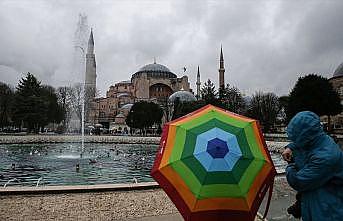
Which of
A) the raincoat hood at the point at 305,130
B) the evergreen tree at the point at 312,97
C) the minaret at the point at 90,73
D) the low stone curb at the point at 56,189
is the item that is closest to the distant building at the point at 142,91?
the minaret at the point at 90,73

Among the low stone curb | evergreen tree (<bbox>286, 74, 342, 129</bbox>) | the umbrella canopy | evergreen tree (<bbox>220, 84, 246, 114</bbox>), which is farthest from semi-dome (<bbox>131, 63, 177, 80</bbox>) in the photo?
the umbrella canopy

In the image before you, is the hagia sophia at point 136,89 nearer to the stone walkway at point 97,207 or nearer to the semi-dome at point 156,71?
the semi-dome at point 156,71

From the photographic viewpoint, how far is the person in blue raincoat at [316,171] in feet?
10.0

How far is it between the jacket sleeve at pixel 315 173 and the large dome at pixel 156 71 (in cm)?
11774

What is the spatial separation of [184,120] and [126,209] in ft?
13.0

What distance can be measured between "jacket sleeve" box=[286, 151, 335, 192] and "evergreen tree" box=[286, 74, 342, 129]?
4876 cm

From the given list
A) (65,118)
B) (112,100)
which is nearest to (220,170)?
(65,118)

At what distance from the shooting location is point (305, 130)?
3139mm

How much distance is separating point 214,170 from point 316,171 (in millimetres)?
1012

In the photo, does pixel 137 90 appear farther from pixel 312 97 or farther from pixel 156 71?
pixel 312 97

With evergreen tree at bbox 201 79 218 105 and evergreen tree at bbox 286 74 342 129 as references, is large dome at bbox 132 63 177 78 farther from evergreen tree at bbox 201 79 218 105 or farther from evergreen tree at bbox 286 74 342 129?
evergreen tree at bbox 286 74 342 129

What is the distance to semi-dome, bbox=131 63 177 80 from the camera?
120750mm

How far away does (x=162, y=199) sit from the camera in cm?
829

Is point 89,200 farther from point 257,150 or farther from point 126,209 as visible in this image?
point 257,150
